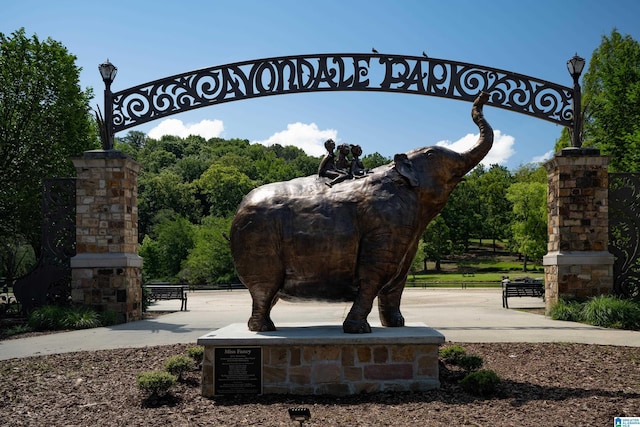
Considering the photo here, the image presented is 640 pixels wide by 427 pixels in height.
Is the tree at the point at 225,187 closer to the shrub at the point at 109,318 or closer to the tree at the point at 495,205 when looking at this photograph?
the tree at the point at 495,205

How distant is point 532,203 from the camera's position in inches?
1537

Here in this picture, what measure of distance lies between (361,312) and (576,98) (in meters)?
9.25

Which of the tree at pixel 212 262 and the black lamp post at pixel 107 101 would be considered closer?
the black lamp post at pixel 107 101

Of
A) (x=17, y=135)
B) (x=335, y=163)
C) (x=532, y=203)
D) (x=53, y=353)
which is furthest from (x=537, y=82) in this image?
(x=532, y=203)

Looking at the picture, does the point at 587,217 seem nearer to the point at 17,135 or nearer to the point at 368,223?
the point at 368,223

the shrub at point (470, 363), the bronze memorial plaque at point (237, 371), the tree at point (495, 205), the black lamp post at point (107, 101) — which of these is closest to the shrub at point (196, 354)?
the bronze memorial plaque at point (237, 371)

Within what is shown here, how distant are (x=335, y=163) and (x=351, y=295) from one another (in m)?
1.57

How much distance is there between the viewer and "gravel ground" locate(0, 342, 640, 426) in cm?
509

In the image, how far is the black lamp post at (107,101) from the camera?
1298 centimetres

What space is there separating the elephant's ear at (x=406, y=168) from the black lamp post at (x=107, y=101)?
8712mm

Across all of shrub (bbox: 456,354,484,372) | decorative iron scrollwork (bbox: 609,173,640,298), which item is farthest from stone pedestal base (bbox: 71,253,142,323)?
decorative iron scrollwork (bbox: 609,173,640,298)

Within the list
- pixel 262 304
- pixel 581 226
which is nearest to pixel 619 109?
pixel 581 226

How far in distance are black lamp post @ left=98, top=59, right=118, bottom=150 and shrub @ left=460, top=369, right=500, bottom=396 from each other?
990cm

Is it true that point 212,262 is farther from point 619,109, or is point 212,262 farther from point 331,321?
point 331,321
